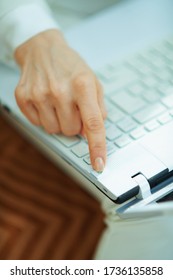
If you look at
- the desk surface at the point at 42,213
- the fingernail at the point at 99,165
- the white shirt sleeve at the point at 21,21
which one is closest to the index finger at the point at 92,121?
the fingernail at the point at 99,165

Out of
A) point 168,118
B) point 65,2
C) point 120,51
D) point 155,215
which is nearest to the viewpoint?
point 155,215

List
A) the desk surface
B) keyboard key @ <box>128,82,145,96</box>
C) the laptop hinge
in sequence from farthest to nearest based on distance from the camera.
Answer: the desk surface < keyboard key @ <box>128,82,145,96</box> < the laptop hinge

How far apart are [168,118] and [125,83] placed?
3.4 inches

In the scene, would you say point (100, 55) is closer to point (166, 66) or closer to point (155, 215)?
point (166, 66)

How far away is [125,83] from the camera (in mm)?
603

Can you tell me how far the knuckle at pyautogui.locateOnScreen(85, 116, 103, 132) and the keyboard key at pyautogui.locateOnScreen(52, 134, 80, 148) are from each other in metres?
0.03

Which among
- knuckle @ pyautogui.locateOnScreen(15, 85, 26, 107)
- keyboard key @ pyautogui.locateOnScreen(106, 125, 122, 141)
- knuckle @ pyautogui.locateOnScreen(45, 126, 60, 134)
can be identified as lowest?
keyboard key @ pyautogui.locateOnScreen(106, 125, 122, 141)

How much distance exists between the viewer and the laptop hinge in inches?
18.8

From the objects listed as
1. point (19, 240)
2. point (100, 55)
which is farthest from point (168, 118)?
point (19, 240)

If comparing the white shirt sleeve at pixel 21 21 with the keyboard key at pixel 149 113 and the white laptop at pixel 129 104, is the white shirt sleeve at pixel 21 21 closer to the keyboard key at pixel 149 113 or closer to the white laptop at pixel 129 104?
the white laptop at pixel 129 104

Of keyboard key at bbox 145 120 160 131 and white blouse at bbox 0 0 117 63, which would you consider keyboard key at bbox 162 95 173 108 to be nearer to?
keyboard key at bbox 145 120 160 131

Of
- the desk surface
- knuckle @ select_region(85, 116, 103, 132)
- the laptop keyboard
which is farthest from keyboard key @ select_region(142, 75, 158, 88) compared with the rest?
the desk surface

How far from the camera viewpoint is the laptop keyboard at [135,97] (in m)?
0.54

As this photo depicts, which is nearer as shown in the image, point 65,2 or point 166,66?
point 166,66
